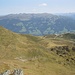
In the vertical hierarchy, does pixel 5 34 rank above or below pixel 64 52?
above

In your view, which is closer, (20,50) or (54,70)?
(54,70)

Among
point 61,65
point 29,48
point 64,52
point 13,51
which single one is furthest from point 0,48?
point 64,52

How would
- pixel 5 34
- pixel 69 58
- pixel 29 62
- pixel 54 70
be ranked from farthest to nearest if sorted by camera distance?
pixel 5 34 → pixel 69 58 → pixel 29 62 → pixel 54 70

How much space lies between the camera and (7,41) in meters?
142

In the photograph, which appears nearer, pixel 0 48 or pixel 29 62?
pixel 29 62

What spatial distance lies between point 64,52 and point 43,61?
112ft

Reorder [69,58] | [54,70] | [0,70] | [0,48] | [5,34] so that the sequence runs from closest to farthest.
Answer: [0,70], [54,70], [0,48], [69,58], [5,34]

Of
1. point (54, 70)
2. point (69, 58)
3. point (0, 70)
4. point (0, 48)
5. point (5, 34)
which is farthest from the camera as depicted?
point (5, 34)

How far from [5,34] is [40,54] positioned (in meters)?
34.2

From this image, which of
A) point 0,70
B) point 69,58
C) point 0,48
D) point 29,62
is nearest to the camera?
point 0,70

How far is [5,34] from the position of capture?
151750 mm

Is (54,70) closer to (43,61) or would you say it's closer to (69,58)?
(43,61)

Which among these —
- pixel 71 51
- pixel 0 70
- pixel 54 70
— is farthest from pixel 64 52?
pixel 0 70

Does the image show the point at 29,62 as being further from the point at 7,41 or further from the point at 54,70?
the point at 7,41
